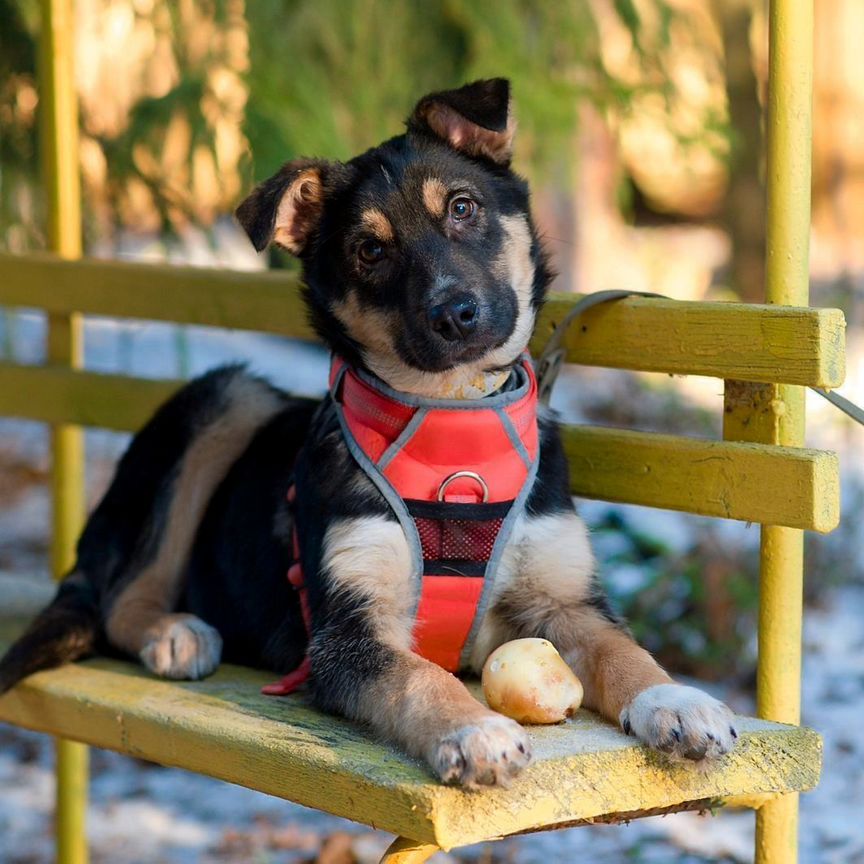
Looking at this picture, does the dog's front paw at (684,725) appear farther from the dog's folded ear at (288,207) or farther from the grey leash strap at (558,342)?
the dog's folded ear at (288,207)

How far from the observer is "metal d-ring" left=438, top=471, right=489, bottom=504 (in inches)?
121

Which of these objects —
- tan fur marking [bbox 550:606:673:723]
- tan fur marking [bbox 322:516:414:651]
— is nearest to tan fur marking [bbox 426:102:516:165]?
tan fur marking [bbox 322:516:414:651]

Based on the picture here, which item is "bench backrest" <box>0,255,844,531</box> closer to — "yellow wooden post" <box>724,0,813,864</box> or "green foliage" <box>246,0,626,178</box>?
"yellow wooden post" <box>724,0,813,864</box>

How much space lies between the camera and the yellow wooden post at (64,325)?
439 centimetres

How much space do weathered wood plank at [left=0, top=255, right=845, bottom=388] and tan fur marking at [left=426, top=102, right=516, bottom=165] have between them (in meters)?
0.46

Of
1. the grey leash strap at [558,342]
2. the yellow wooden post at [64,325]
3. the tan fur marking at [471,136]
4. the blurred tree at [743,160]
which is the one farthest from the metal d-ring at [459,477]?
the blurred tree at [743,160]

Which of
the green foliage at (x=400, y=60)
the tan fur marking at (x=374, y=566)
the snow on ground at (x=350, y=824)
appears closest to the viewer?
the tan fur marking at (x=374, y=566)

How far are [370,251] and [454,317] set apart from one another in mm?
371

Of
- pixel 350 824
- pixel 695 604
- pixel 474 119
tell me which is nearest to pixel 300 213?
pixel 474 119

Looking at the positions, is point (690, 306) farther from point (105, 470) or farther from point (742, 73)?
point (742, 73)

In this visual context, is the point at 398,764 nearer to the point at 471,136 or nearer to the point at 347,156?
the point at 471,136

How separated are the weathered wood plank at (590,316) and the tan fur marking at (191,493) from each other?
305 millimetres

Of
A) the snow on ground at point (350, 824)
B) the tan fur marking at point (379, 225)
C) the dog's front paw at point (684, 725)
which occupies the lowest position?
the snow on ground at point (350, 824)

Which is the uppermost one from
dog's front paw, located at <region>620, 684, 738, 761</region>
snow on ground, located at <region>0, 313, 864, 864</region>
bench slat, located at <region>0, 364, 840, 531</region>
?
bench slat, located at <region>0, 364, 840, 531</region>
